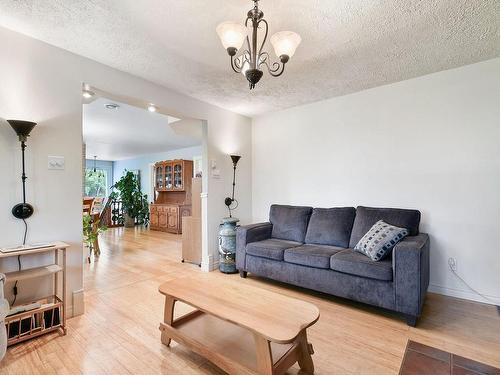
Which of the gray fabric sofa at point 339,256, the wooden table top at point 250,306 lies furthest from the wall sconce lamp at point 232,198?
the wooden table top at point 250,306

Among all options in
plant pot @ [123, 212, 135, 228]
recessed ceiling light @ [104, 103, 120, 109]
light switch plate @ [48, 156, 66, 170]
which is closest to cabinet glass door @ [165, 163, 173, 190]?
plant pot @ [123, 212, 135, 228]

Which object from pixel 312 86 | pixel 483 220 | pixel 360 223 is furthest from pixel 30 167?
pixel 483 220

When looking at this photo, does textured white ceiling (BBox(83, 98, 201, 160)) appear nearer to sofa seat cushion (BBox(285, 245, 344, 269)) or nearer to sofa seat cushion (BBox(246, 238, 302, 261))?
sofa seat cushion (BBox(246, 238, 302, 261))

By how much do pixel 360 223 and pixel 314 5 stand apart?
216 cm

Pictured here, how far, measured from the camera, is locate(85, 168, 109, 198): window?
945 cm

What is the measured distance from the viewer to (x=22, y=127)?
1.91m

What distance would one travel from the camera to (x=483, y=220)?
2.48 meters

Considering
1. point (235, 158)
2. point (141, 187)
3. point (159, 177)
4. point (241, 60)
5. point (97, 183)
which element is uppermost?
point (241, 60)

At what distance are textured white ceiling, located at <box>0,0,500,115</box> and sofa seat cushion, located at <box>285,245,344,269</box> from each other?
1875 millimetres

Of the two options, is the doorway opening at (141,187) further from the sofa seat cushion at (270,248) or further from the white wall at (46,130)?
the sofa seat cushion at (270,248)

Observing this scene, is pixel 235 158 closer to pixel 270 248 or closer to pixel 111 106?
pixel 270 248

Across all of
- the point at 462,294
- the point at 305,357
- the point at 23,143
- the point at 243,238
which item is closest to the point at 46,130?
the point at 23,143

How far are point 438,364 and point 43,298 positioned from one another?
295cm

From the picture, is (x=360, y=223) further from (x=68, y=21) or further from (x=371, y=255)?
(x=68, y=21)
